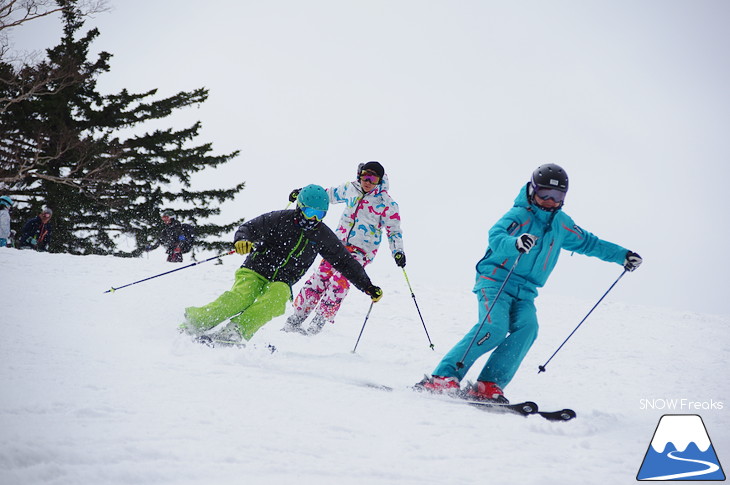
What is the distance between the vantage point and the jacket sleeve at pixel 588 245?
445 cm

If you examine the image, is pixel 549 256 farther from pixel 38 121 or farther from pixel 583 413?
pixel 38 121

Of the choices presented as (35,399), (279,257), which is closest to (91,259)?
(279,257)

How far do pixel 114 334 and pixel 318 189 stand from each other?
7.23 feet

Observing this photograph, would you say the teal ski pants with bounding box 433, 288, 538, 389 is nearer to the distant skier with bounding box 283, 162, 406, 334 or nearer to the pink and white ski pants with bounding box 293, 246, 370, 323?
the distant skier with bounding box 283, 162, 406, 334

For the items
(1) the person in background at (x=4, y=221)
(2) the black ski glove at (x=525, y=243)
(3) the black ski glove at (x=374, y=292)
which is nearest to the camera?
(2) the black ski glove at (x=525, y=243)

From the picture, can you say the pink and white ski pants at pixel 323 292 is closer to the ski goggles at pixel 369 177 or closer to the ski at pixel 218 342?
the ski goggles at pixel 369 177

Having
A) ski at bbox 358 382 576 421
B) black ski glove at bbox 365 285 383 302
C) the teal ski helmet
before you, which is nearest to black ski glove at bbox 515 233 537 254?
ski at bbox 358 382 576 421

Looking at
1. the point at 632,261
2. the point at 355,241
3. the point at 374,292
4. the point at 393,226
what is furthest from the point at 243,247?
the point at 632,261

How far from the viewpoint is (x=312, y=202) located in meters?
5.07

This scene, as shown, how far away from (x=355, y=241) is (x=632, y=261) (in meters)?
3.32

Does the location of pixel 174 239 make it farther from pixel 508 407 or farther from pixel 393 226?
pixel 508 407

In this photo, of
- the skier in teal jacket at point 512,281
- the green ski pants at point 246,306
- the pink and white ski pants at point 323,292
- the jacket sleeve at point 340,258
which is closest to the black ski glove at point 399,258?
the pink and white ski pants at point 323,292

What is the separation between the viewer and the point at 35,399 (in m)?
2.35

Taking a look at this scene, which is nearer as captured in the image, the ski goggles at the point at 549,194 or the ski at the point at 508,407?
the ski at the point at 508,407
